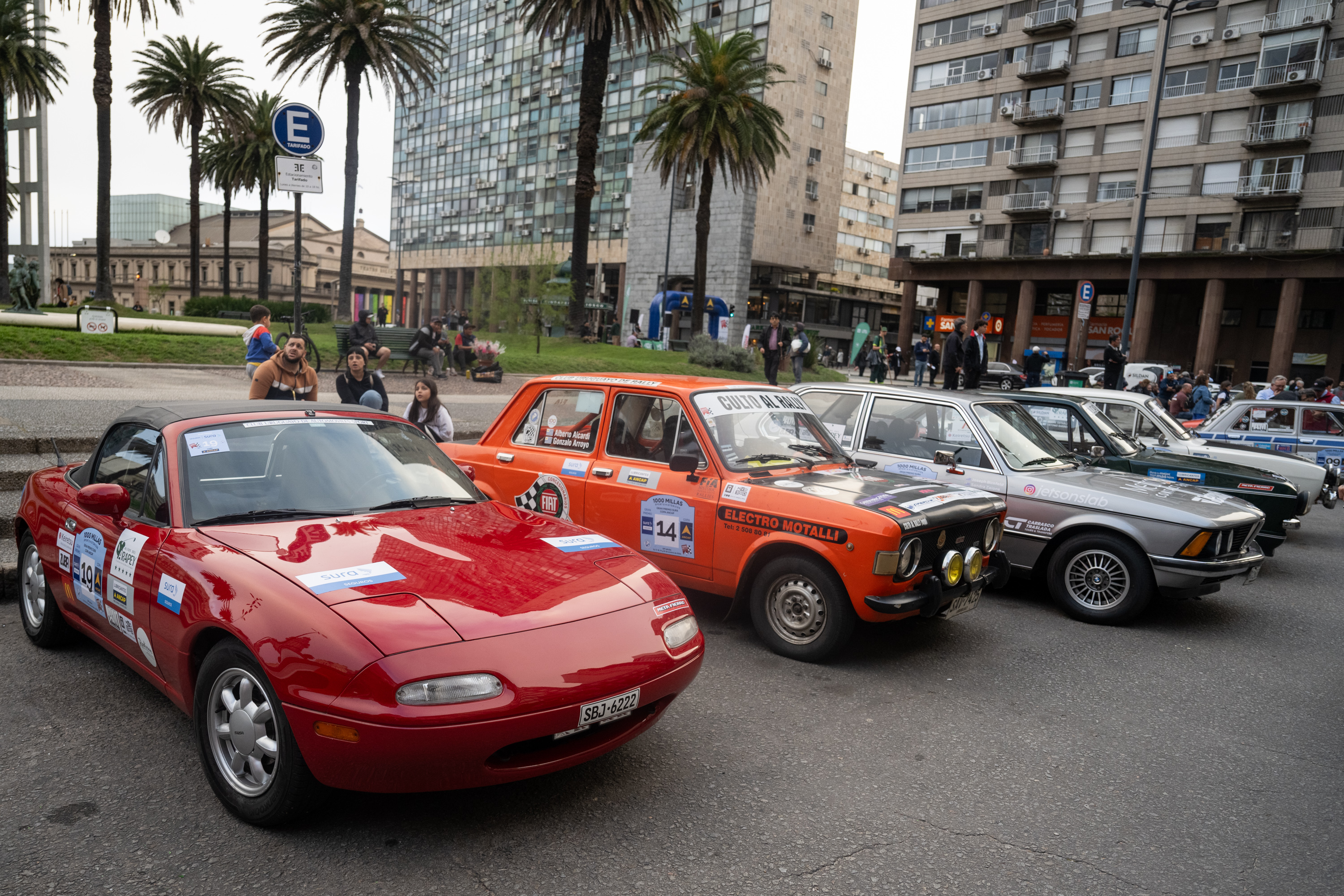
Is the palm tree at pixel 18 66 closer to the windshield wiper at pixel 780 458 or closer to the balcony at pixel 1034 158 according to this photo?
the windshield wiper at pixel 780 458

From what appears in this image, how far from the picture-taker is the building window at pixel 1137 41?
140 feet

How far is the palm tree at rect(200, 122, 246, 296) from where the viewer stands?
48.3 meters

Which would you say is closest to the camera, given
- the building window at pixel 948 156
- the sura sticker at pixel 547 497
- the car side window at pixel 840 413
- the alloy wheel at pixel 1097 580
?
the sura sticker at pixel 547 497

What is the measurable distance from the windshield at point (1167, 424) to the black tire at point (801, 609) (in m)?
7.03

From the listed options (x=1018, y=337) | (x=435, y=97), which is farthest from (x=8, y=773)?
(x=435, y=97)

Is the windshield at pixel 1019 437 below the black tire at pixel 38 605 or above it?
above

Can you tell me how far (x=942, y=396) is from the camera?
720 centimetres

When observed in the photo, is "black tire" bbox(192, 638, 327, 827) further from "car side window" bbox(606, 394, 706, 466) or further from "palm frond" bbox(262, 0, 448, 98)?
"palm frond" bbox(262, 0, 448, 98)

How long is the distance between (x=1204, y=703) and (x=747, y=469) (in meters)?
2.90

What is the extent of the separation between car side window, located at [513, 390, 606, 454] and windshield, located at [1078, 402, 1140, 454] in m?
5.44

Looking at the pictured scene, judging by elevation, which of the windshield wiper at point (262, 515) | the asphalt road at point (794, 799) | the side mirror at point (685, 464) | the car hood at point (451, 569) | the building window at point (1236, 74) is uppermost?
the building window at point (1236, 74)

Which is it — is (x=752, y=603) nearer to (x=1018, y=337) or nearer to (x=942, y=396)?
(x=942, y=396)

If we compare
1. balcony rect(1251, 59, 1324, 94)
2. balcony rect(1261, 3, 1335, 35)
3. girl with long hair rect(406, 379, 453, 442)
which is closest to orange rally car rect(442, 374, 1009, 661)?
girl with long hair rect(406, 379, 453, 442)

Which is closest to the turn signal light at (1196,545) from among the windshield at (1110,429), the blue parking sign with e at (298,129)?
the windshield at (1110,429)
